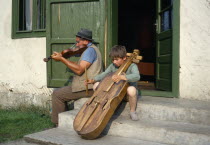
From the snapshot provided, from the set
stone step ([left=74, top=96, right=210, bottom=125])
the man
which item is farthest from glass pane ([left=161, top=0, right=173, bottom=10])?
stone step ([left=74, top=96, right=210, bottom=125])

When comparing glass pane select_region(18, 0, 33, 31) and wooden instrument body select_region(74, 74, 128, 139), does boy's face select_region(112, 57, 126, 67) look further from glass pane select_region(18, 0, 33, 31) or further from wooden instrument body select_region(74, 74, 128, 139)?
glass pane select_region(18, 0, 33, 31)

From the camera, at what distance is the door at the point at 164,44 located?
14.8 ft

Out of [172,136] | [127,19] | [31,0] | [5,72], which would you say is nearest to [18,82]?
[5,72]

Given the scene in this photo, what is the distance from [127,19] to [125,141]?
19.7 feet

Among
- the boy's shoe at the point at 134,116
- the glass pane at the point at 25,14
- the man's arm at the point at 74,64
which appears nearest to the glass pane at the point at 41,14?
the glass pane at the point at 25,14

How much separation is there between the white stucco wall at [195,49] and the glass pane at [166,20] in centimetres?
37

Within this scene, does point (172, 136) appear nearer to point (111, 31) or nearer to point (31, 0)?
point (111, 31)

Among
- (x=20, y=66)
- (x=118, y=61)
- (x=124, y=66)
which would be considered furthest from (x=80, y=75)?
(x=20, y=66)

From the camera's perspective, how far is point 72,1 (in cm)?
476

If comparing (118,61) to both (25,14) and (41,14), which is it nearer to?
(41,14)

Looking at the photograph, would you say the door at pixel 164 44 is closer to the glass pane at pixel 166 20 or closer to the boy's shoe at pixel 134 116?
the glass pane at pixel 166 20

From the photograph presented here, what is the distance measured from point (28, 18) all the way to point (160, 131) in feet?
13.4

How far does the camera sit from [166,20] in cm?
471

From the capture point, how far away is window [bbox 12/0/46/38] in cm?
558
